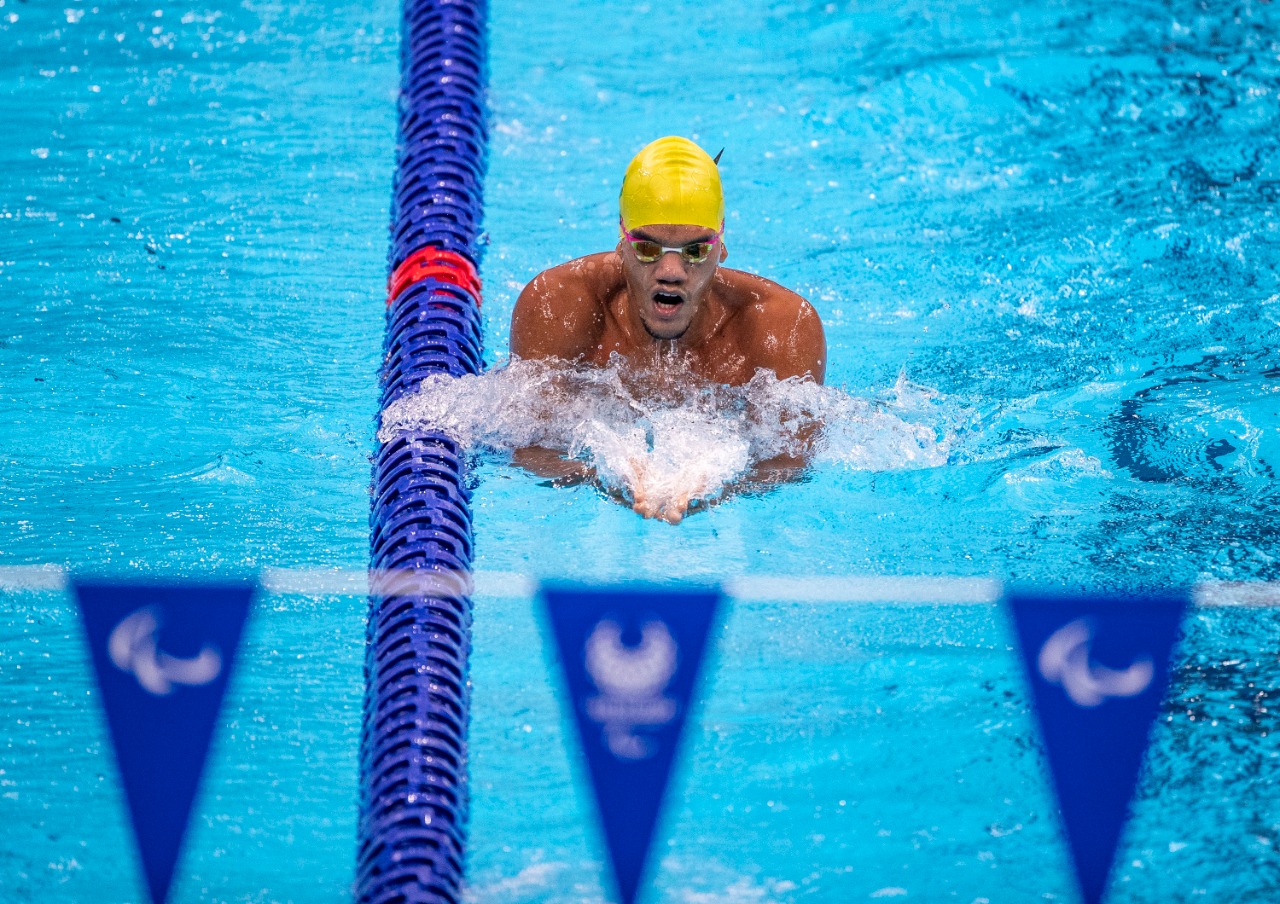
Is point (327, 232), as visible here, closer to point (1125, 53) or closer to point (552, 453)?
point (552, 453)

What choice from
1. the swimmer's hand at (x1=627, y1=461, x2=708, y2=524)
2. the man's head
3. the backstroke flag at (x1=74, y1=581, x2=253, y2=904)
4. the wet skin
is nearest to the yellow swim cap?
the man's head

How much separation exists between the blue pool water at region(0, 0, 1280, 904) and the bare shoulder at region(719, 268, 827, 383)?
36cm

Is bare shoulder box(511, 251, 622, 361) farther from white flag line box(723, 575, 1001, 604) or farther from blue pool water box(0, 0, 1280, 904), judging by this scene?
white flag line box(723, 575, 1001, 604)

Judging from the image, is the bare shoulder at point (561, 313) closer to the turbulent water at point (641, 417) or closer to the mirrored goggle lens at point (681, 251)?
the turbulent water at point (641, 417)

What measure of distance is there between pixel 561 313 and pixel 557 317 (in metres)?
0.02

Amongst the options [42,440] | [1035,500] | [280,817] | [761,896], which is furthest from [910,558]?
[42,440]

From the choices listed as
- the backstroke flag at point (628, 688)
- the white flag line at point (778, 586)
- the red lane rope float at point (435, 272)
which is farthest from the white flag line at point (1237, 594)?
the red lane rope float at point (435, 272)

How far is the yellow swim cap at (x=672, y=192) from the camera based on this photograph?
337 centimetres

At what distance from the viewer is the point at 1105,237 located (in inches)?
196

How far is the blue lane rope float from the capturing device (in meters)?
2.71

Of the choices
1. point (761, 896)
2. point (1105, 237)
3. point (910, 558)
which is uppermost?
point (1105, 237)

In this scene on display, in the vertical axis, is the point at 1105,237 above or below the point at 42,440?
above

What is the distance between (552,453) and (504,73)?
2829mm

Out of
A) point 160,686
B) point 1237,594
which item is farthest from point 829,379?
point 160,686
